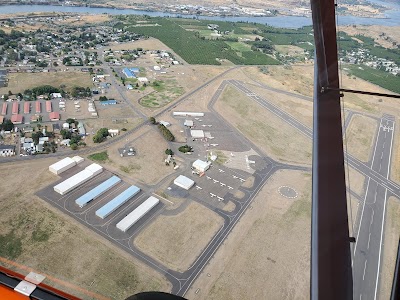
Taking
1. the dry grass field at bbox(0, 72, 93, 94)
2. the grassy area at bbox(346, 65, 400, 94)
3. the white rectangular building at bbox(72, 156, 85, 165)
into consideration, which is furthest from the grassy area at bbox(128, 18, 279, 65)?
the white rectangular building at bbox(72, 156, 85, 165)

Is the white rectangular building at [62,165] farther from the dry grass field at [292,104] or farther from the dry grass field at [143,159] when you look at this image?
the dry grass field at [292,104]

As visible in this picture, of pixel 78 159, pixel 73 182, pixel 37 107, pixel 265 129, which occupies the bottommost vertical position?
pixel 265 129

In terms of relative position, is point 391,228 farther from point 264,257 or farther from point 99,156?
point 99,156

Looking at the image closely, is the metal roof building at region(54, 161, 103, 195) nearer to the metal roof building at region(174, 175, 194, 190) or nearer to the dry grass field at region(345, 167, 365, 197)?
the metal roof building at region(174, 175, 194, 190)

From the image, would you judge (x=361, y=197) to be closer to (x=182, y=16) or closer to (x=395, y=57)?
(x=395, y=57)

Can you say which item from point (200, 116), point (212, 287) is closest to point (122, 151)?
point (200, 116)

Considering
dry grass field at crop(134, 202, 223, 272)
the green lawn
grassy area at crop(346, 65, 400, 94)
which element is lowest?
dry grass field at crop(134, 202, 223, 272)

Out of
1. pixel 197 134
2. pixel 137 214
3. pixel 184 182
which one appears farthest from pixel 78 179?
pixel 197 134
